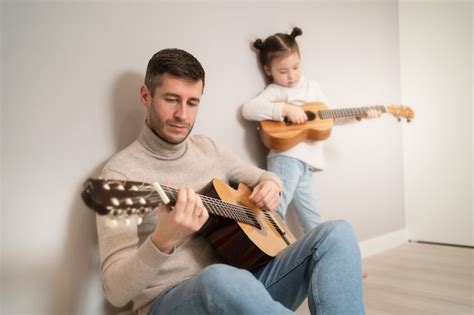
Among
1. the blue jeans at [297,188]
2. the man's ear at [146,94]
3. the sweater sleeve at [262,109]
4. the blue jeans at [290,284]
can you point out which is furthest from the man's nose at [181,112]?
the blue jeans at [297,188]

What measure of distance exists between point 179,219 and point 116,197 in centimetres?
16

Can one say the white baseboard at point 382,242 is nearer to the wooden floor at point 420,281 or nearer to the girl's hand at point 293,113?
the wooden floor at point 420,281

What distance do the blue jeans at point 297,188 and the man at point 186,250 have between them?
1.31 feet

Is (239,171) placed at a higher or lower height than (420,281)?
higher

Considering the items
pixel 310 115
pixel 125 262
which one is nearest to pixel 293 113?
pixel 310 115

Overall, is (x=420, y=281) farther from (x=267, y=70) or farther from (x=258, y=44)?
(x=258, y=44)

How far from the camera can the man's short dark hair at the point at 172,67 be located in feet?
3.50

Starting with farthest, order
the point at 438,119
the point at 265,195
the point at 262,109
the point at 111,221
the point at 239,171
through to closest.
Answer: the point at 438,119 < the point at 262,109 < the point at 239,171 < the point at 265,195 < the point at 111,221

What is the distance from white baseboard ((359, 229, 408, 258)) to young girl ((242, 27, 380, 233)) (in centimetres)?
75

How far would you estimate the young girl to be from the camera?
5.28 feet

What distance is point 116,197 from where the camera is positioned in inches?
27.1

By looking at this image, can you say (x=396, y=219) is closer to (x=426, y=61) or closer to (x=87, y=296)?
(x=426, y=61)

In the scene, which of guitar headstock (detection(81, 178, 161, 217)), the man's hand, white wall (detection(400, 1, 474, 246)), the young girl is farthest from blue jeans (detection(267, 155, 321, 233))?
white wall (detection(400, 1, 474, 246))

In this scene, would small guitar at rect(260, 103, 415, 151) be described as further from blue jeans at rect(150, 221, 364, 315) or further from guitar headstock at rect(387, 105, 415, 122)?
blue jeans at rect(150, 221, 364, 315)
